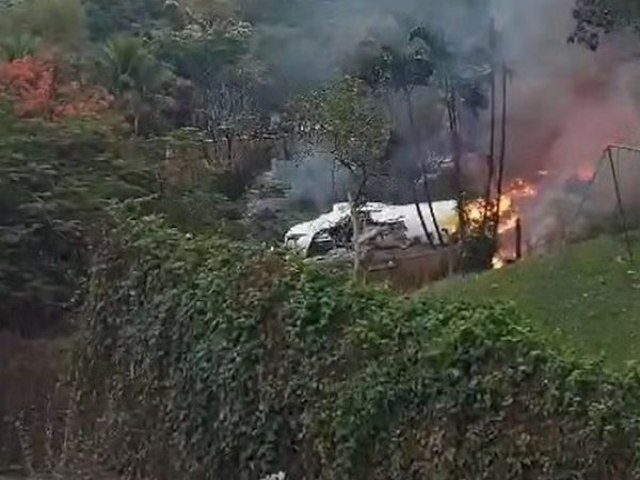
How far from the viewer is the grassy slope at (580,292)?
8.87m

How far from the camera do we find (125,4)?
22.7 metres

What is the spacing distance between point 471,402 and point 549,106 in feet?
43.0

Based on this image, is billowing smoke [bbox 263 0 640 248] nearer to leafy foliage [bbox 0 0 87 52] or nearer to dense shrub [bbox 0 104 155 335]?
leafy foliage [bbox 0 0 87 52]

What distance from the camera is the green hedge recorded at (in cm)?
488

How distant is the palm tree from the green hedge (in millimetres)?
10341

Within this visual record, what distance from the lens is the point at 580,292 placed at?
10.3 metres

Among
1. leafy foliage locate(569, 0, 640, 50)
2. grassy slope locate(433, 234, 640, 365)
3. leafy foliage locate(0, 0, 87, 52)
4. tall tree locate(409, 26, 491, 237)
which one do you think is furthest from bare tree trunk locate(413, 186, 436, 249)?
leafy foliage locate(0, 0, 87, 52)

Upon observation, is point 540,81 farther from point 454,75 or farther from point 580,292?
point 580,292

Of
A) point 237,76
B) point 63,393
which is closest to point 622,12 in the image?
point 63,393

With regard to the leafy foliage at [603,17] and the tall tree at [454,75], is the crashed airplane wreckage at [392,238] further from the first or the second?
the leafy foliage at [603,17]

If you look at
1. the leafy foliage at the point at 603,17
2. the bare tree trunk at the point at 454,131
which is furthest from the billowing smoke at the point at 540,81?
the leafy foliage at the point at 603,17

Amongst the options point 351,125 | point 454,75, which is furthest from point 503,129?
point 351,125

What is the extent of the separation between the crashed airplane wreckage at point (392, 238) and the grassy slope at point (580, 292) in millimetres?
1700

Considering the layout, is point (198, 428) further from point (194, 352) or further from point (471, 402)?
point (471, 402)
